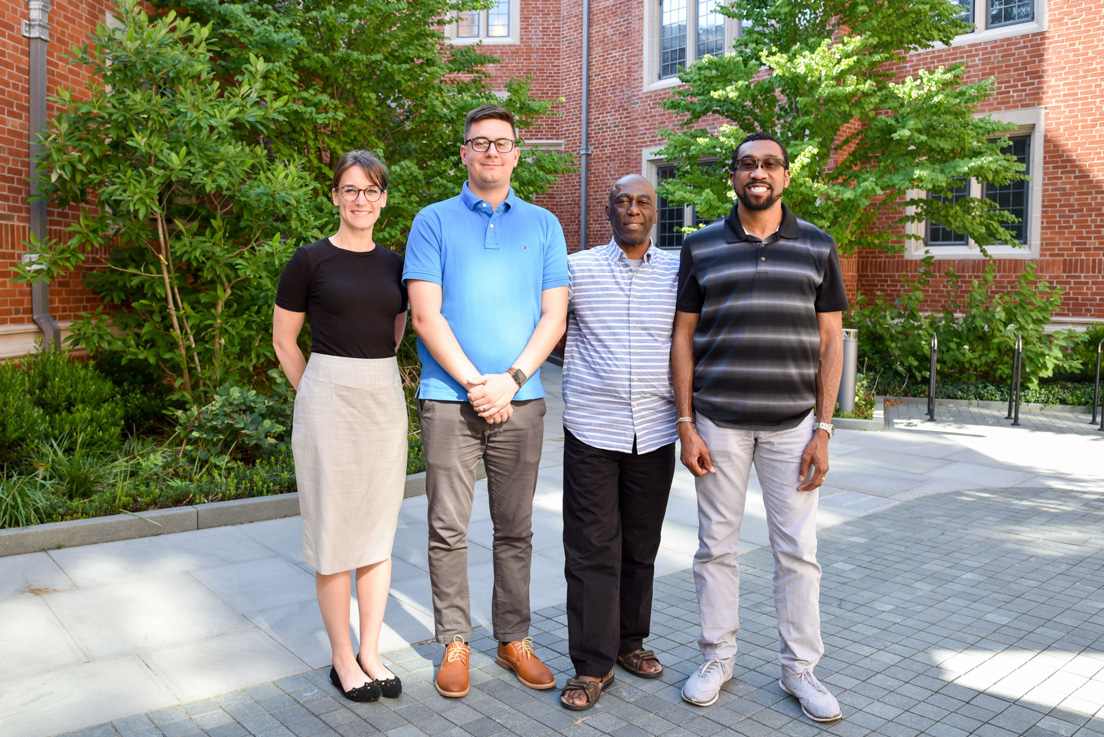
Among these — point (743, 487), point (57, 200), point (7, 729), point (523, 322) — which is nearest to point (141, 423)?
point (57, 200)

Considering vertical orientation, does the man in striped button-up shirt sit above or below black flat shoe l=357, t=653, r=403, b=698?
above

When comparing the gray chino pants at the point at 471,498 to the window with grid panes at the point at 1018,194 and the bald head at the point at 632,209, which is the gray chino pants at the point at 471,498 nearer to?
the bald head at the point at 632,209

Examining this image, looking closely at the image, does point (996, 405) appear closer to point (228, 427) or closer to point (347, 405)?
point (228, 427)

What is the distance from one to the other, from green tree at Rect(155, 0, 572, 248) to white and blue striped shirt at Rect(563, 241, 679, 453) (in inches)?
205

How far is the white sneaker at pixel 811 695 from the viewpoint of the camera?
10.5ft

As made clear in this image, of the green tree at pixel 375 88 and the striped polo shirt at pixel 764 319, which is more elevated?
the green tree at pixel 375 88

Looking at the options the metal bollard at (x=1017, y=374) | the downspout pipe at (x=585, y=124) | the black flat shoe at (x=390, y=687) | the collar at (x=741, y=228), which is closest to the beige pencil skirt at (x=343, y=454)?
the black flat shoe at (x=390, y=687)

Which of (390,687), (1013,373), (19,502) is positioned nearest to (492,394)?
(390,687)

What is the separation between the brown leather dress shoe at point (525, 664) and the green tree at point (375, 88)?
5.47m

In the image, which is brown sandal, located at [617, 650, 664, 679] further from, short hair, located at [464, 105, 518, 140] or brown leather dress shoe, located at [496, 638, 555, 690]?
short hair, located at [464, 105, 518, 140]

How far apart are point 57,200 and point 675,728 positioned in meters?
6.49

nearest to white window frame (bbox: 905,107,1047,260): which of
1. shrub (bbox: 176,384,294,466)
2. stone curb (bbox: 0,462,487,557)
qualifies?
shrub (bbox: 176,384,294,466)

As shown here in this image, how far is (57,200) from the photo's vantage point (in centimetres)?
698

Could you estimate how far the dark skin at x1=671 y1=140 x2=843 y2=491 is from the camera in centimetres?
326
